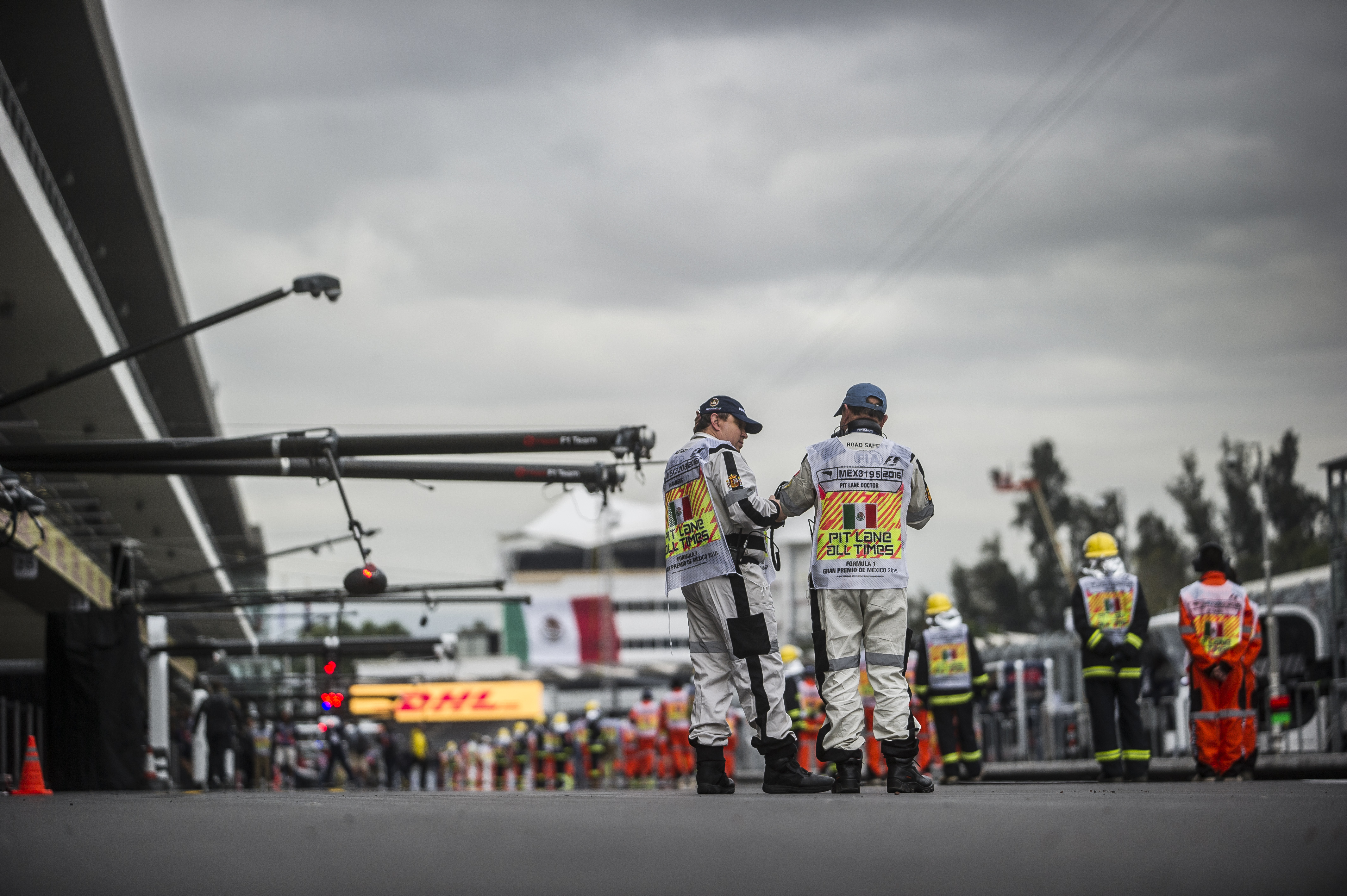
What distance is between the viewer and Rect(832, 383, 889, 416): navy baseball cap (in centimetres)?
892

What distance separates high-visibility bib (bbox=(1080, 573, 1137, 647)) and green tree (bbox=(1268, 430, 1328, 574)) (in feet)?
204

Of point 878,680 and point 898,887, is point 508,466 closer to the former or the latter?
point 878,680

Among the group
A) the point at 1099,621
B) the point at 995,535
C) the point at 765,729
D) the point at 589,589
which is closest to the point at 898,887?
the point at 765,729

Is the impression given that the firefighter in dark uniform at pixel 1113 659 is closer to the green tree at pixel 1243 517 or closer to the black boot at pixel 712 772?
the black boot at pixel 712 772

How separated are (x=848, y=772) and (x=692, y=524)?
60.7 inches

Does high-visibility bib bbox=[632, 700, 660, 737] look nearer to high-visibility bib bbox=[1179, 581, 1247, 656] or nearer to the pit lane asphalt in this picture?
high-visibility bib bbox=[1179, 581, 1247, 656]

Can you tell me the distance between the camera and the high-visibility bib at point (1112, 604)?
479 inches

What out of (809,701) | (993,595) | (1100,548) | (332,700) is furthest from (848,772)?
(993,595)

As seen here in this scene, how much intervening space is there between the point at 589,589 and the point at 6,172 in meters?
126

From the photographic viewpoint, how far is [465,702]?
67562 millimetres

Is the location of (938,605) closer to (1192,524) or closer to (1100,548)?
(1100,548)

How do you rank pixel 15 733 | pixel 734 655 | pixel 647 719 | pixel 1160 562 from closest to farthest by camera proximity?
pixel 734 655 → pixel 15 733 → pixel 647 719 → pixel 1160 562

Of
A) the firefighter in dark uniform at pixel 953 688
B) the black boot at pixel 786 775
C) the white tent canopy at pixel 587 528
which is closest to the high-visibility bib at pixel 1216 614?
the firefighter in dark uniform at pixel 953 688

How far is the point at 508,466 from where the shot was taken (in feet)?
58.4
